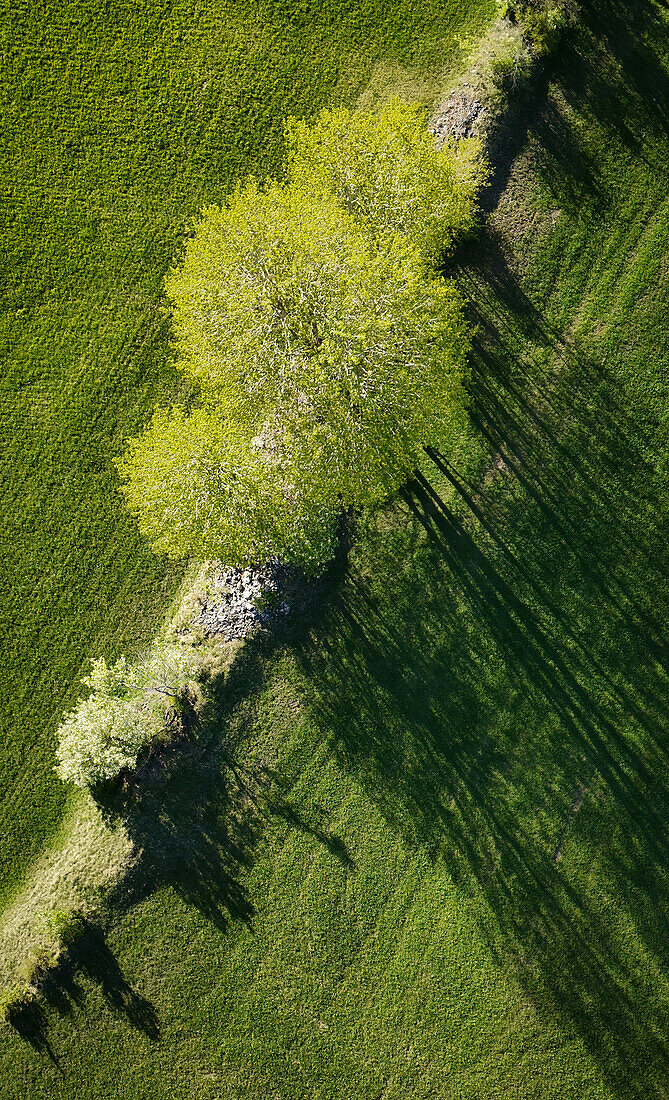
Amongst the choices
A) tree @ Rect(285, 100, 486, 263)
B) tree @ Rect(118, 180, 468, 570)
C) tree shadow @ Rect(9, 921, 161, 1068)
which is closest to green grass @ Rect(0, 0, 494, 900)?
tree shadow @ Rect(9, 921, 161, 1068)

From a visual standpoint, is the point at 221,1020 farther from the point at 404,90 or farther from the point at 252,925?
the point at 404,90

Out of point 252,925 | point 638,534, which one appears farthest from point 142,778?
point 638,534

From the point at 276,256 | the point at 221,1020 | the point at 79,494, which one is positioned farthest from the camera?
the point at 79,494

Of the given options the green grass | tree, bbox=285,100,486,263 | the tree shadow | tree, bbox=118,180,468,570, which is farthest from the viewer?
the green grass

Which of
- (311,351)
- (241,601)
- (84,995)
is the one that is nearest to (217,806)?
(241,601)

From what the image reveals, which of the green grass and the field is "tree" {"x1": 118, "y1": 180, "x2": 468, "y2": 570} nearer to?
the field

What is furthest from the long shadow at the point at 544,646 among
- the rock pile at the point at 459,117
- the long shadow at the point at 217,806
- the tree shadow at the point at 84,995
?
the tree shadow at the point at 84,995
